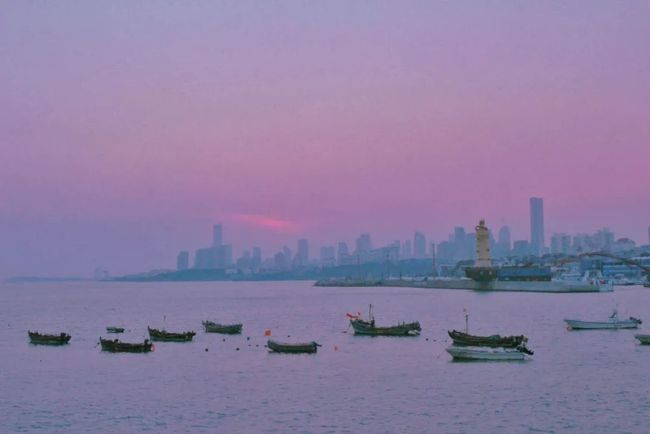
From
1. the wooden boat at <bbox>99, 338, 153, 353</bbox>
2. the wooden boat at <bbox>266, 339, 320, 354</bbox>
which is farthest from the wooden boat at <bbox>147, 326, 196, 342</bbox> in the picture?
the wooden boat at <bbox>266, 339, 320, 354</bbox>

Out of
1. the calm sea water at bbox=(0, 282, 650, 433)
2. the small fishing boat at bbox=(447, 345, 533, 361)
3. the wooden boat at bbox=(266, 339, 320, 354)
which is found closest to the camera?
the calm sea water at bbox=(0, 282, 650, 433)

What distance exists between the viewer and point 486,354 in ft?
195

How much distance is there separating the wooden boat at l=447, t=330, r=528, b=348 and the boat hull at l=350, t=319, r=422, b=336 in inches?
593

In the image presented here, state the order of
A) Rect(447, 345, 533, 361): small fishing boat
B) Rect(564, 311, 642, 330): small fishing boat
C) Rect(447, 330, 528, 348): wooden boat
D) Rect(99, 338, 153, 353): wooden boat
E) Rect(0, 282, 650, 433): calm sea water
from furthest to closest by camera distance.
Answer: Rect(564, 311, 642, 330): small fishing boat
Rect(99, 338, 153, 353): wooden boat
Rect(447, 330, 528, 348): wooden boat
Rect(447, 345, 533, 361): small fishing boat
Rect(0, 282, 650, 433): calm sea water

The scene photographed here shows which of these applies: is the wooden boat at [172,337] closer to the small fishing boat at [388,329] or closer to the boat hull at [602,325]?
the small fishing boat at [388,329]

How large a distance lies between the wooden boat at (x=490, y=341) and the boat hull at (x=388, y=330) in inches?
593

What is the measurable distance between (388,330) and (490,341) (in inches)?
801

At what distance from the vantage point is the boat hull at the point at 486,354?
194ft

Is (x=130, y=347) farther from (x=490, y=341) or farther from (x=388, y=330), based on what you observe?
(x=490, y=341)

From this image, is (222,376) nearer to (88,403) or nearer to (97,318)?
(88,403)

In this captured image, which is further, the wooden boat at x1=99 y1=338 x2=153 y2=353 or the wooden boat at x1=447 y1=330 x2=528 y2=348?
the wooden boat at x1=99 y1=338 x2=153 y2=353

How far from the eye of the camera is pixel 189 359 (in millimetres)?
63750

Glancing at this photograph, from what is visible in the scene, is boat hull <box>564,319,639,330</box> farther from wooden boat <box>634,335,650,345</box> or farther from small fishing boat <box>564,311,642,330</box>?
wooden boat <box>634,335,650,345</box>

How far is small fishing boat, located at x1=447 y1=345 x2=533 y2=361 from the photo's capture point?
59094 mm
